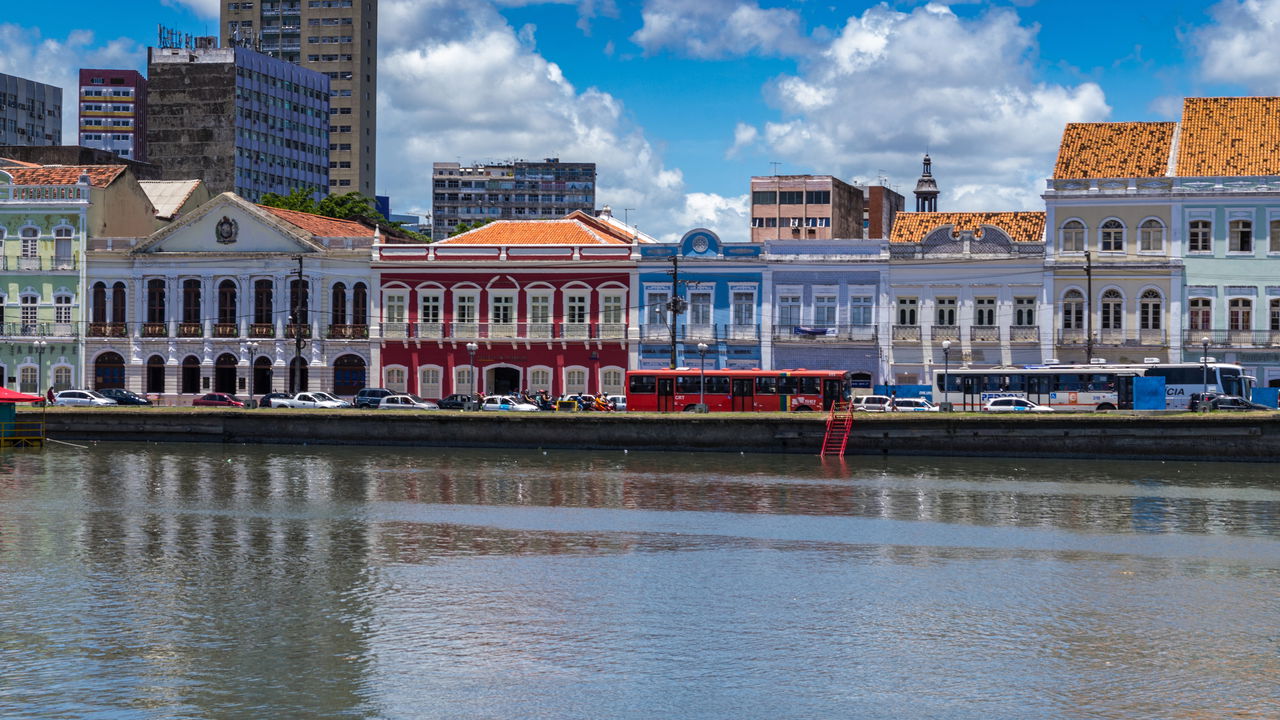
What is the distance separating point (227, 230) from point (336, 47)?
10421 centimetres

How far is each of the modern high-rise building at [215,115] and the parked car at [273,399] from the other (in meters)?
81.1

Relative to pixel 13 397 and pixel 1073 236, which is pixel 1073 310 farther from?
pixel 13 397

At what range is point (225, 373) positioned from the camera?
275ft

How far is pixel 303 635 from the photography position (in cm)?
2702

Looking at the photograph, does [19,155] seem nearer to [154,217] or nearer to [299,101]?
[154,217]

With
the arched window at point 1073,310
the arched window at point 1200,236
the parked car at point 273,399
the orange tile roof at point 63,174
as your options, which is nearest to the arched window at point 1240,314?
the arched window at point 1200,236

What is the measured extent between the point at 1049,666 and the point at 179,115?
142433mm

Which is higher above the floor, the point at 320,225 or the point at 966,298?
the point at 320,225

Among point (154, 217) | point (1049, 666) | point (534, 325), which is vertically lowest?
point (1049, 666)

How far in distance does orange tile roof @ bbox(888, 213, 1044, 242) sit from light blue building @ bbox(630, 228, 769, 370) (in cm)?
817

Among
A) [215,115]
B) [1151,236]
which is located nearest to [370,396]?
[1151,236]

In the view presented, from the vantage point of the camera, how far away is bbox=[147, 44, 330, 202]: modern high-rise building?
498 feet

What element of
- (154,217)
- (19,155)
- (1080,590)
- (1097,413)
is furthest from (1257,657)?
(19,155)

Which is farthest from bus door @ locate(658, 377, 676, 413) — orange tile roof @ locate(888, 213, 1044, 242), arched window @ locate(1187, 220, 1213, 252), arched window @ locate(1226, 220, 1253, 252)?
arched window @ locate(1226, 220, 1253, 252)
